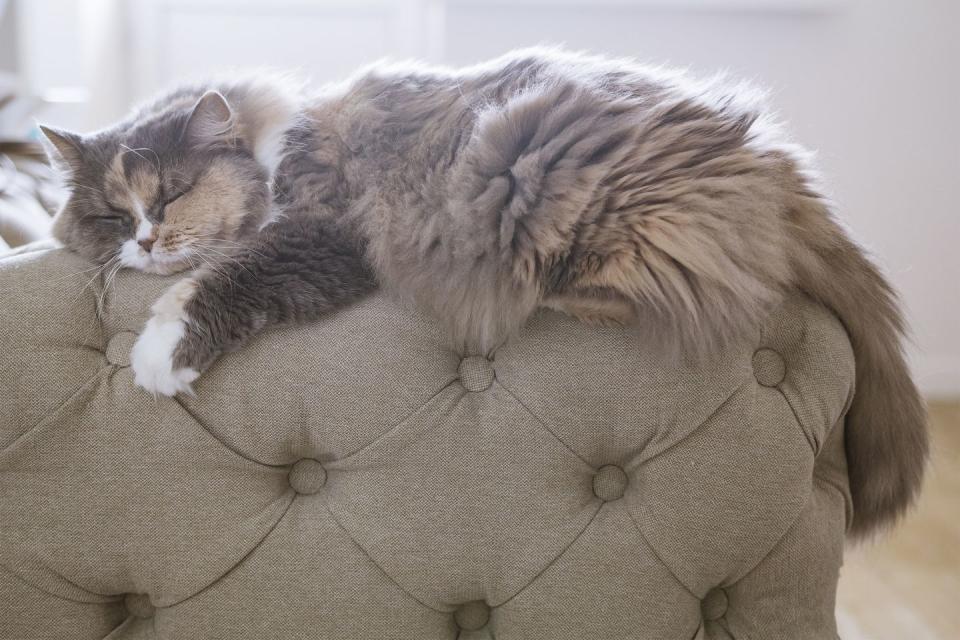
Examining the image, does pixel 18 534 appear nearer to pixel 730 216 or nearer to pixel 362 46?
pixel 730 216

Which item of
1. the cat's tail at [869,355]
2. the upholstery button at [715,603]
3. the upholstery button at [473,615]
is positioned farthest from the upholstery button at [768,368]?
the upholstery button at [473,615]

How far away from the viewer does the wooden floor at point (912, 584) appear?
183 cm

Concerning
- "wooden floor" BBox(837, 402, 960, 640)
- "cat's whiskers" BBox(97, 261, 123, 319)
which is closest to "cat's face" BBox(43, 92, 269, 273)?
"cat's whiskers" BBox(97, 261, 123, 319)

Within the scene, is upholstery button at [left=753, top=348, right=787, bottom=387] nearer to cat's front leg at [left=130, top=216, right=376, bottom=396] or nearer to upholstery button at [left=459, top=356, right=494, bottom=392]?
upholstery button at [left=459, top=356, right=494, bottom=392]

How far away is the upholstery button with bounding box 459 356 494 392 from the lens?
967 mm

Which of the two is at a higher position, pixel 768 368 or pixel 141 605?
pixel 768 368

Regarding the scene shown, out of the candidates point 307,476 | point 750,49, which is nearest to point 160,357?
point 307,476

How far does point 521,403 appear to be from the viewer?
95 centimetres

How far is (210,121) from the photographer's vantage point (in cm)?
126

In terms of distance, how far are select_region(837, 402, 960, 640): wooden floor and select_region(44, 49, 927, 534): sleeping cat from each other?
33.5 inches

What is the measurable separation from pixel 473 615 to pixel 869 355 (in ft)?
1.89

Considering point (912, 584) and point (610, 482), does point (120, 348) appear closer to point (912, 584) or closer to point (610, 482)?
point (610, 482)

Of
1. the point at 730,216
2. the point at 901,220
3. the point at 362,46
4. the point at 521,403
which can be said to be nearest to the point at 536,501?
the point at 521,403

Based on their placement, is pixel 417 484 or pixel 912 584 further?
pixel 912 584
